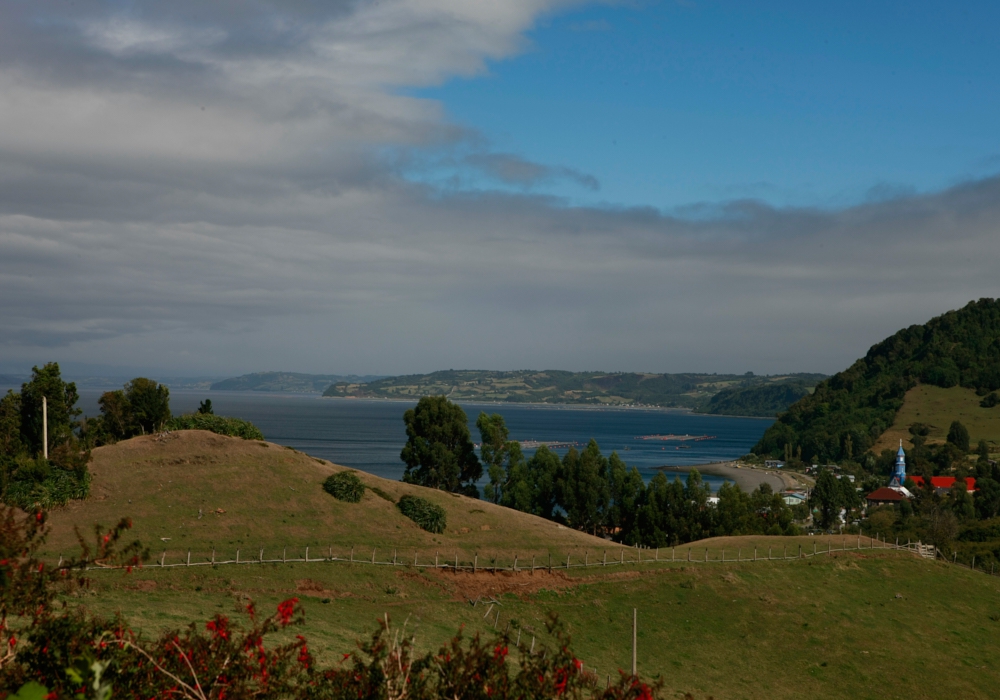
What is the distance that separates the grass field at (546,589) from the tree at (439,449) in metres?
28.2

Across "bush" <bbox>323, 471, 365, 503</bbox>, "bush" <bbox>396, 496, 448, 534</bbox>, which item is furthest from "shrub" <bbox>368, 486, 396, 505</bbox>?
"bush" <bbox>323, 471, 365, 503</bbox>

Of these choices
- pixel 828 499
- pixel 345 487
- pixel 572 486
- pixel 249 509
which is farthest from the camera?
pixel 828 499

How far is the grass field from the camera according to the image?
1658 inches

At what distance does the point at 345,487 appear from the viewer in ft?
212

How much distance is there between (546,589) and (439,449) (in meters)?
49.3

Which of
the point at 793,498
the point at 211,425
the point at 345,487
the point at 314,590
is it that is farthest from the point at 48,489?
the point at 793,498

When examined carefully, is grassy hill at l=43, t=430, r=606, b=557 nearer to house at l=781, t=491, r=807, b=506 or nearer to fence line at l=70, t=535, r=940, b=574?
fence line at l=70, t=535, r=940, b=574

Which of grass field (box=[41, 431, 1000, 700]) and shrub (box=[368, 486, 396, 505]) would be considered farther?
shrub (box=[368, 486, 396, 505])

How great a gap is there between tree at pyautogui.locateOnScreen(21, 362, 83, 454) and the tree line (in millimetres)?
38375

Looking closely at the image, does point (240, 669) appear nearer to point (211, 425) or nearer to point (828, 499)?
point (211, 425)

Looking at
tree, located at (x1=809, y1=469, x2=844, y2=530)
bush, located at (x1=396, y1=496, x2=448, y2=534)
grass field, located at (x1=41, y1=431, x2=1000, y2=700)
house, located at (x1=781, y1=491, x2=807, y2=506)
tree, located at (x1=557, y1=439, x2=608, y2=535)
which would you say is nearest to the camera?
grass field, located at (x1=41, y1=431, x2=1000, y2=700)

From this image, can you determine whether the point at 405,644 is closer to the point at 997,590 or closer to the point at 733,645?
the point at 733,645

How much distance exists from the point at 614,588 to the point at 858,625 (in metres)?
16.5

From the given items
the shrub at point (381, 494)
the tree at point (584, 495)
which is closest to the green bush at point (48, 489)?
the shrub at point (381, 494)
